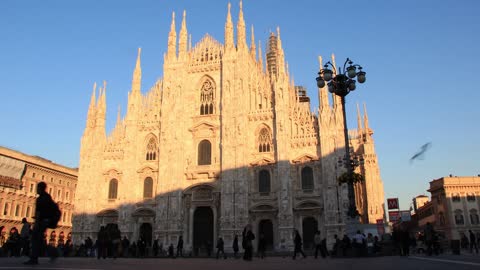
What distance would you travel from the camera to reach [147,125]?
39000 mm


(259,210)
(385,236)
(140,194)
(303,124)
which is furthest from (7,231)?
(385,236)

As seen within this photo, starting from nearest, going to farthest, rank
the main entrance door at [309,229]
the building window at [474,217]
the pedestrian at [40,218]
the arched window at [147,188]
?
1. the pedestrian at [40,218]
2. the main entrance door at [309,229]
3. the arched window at [147,188]
4. the building window at [474,217]

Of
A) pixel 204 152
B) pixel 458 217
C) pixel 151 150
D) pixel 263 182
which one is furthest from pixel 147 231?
pixel 458 217

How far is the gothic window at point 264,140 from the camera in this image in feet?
116

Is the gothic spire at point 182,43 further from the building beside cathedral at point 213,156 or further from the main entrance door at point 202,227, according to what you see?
the main entrance door at point 202,227

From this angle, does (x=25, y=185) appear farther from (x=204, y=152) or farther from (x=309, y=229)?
(x=309, y=229)

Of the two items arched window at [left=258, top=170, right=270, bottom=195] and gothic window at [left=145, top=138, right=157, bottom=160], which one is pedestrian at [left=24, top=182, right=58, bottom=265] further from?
gothic window at [left=145, top=138, right=157, bottom=160]

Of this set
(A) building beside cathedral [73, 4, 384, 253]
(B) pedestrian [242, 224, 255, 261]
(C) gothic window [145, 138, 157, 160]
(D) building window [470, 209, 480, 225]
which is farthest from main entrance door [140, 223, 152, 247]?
(D) building window [470, 209, 480, 225]

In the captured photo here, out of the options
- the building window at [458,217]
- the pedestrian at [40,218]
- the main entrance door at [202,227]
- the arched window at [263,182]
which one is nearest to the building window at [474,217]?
the building window at [458,217]

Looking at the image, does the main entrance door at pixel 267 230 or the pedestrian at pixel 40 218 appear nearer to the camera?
the pedestrian at pixel 40 218

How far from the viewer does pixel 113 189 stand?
38469 millimetres

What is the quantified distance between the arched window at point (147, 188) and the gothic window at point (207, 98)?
25.6 feet

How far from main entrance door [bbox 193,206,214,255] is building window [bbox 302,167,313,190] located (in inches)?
330

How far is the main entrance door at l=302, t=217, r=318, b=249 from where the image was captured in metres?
32.7
